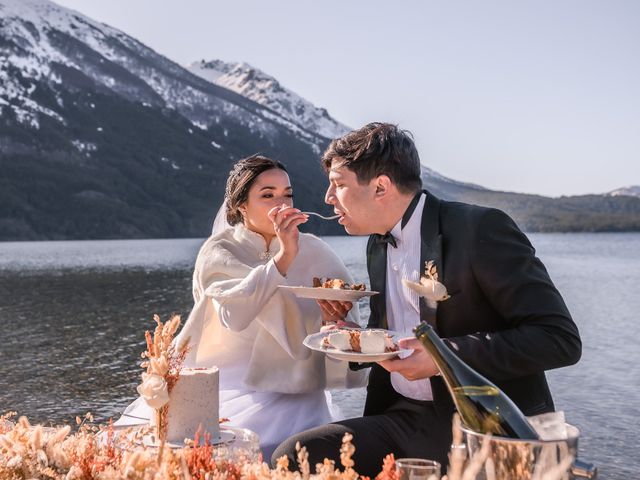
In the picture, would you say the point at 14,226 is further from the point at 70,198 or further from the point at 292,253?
the point at 292,253

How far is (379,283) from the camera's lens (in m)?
4.17

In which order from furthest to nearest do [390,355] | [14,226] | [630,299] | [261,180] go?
1. [14,226]
2. [630,299]
3. [261,180]
4. [390,355]

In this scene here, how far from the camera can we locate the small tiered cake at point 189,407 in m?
3.42

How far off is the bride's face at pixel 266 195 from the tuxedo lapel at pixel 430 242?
6.43 ft

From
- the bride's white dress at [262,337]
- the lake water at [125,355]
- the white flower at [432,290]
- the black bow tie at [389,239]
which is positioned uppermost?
the black bow tie at [389,239]

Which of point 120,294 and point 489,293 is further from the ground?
point 489,293

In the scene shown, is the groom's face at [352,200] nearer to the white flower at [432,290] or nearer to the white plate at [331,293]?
the white plate at [331,293]

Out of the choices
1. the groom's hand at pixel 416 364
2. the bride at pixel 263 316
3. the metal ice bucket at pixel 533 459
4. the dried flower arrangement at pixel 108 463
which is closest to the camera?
the metal ice bucket at pixel 533 459

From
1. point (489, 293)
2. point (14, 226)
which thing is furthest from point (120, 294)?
point (14, 226)

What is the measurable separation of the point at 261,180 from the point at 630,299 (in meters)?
34.9

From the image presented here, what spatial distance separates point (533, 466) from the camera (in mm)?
1691

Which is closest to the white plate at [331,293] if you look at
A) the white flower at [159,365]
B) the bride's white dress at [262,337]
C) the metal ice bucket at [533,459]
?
the bride's white dress at [262,337]

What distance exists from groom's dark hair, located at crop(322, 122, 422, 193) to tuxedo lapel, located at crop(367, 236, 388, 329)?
40 cm

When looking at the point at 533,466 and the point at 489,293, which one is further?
the point at 489,293
